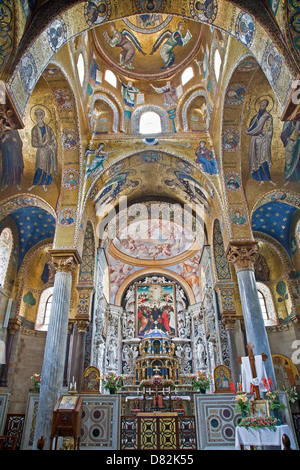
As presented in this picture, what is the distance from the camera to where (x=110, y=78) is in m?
14.3

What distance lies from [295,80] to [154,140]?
25.0 ft

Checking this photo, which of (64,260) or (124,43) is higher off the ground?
(124,43)

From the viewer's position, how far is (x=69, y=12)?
301 inches

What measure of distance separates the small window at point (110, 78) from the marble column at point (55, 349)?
7972 mm

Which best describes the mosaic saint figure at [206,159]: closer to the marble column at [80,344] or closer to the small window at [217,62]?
the small window at [217,62]

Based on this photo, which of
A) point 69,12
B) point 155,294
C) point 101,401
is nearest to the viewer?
point 69,12

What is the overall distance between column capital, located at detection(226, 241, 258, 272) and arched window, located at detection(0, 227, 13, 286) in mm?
9471

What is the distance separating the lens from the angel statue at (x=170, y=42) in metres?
13.8

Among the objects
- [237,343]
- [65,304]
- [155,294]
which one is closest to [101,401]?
[65,304]

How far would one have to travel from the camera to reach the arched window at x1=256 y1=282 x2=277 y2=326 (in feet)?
51.8

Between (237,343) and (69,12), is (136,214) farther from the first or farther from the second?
(69,12)

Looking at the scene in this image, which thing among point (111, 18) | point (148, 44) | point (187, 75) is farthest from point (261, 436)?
point (148, 44)

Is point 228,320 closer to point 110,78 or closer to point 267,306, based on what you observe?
point 267,306

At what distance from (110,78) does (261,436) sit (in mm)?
13877
